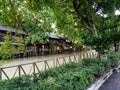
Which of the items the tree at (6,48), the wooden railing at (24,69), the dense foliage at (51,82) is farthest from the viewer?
the wooden railing at (24,69)

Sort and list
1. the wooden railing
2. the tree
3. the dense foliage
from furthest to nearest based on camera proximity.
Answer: the wooden railing, the dense foliage, the tree

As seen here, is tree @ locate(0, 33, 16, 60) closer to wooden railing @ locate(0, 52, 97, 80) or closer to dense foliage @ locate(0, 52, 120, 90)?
dense foliage @ locate(0, 52, 120, 90)

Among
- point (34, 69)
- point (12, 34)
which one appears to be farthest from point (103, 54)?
point (12, 34)

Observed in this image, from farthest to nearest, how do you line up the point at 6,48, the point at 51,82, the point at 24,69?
the point at 24,69
the point at 51,82
the point at 6,48

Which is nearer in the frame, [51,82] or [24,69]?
[51,82]

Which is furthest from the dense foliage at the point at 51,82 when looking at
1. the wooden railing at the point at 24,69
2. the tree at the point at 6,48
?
the wooden railing at the point at 24,69

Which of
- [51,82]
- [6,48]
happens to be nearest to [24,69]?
[51,82]

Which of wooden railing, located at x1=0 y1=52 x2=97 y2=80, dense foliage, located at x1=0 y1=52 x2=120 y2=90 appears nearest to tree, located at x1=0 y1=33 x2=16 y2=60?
dense foliage, located at x1=0 y1=52 x2=120 y2=90

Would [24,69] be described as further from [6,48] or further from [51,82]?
[6,48]

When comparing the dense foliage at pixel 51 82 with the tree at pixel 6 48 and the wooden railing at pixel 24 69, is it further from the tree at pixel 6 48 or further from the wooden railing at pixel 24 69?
the wooden railing at pixel 24 69

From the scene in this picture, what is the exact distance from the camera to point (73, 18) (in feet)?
44.0

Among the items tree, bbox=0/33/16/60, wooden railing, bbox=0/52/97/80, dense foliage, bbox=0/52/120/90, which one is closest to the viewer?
tree, bbox=0/33/16/60

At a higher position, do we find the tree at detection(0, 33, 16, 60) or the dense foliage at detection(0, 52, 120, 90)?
the tree at detection(0, 33, 16, 60)

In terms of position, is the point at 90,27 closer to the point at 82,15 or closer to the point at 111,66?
the point at 82,15
